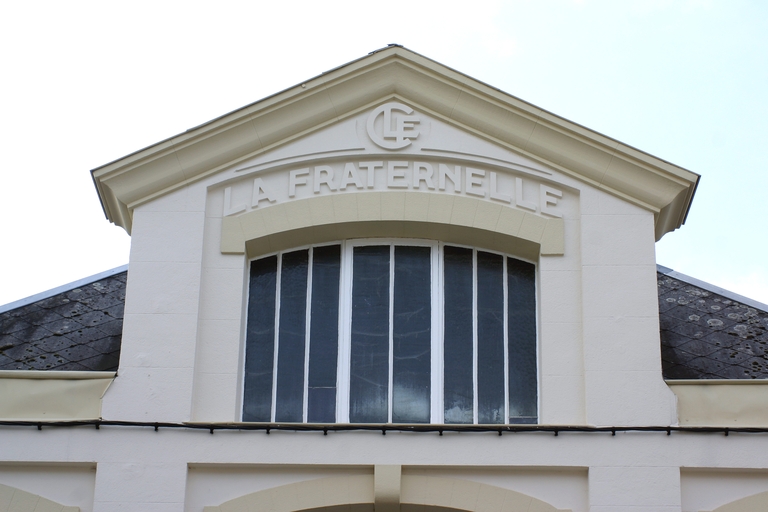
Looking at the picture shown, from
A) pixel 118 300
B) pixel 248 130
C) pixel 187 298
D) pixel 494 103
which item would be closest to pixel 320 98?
pixel 248 130

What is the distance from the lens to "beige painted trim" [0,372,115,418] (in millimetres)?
11461

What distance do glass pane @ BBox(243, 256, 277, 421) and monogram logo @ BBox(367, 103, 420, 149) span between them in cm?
189

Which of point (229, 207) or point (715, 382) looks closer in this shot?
point (715, 382)

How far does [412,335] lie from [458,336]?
51 centimetres

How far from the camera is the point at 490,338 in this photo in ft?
39.3

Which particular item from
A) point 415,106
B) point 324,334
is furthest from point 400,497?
point 415,106

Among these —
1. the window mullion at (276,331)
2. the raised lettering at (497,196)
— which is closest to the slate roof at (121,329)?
the window mullion at (276,331)

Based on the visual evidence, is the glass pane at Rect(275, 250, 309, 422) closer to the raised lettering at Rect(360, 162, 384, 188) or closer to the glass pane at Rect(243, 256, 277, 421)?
the glass pane at Rect(243, 256, 277, 421)

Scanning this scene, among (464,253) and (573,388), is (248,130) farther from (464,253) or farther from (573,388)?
(573,388)

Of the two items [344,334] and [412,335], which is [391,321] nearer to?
[412,335]

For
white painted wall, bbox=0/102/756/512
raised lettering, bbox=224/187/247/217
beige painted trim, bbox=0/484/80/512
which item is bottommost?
beige painted trim, bbox=0/484/80/512

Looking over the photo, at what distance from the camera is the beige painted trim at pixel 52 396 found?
37.6ft

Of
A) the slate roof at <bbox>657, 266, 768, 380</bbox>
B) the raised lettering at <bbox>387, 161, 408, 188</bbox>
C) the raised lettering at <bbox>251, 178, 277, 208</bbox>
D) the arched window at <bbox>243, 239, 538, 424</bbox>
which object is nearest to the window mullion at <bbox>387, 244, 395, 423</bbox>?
the arched window at <bbox>243, 239, 538, 424</bbox>

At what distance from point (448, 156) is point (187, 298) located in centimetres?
340
